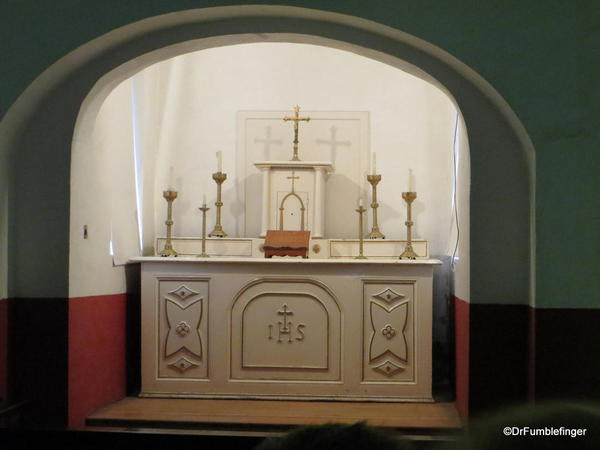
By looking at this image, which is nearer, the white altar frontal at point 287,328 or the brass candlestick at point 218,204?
the white altar frontal at point 287,328

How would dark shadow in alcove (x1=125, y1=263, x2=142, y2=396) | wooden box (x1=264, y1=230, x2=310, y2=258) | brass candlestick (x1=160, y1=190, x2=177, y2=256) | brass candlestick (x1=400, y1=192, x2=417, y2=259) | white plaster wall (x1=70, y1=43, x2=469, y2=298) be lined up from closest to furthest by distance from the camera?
dark shadow in alcove (x1=125, y1=263, x2=142, y2=396) → wooden box (x1=264, y1=230, x2=310, y2=258) → brass candlestick (x1=400, y1=192, x2=417, y2=259) → brass candlestick (x1=160, y1=190, x2=177, y2=256) → white plaster wall (x1=70, y1=43, x2=469, y2=298)

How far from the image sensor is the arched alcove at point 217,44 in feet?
13.7

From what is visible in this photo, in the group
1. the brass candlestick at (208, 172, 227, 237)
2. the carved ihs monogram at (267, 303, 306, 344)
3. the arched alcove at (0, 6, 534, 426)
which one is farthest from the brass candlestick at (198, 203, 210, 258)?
the arched alcove at (0, 6, 534, 426)

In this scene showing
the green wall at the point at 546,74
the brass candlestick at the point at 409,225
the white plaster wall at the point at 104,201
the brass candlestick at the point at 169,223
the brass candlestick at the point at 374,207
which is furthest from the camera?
Answer: the brass candlestick at the point at 374,207

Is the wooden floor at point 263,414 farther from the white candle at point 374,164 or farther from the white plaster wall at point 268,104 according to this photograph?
the white candle at point 374,164

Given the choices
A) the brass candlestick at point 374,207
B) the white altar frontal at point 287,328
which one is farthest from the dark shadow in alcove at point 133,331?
the brass candlestick at point 374,207

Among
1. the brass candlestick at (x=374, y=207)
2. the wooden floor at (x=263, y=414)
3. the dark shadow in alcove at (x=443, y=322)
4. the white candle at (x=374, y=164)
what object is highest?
the white candle at (x=374, y=164)

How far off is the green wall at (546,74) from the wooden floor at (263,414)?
1.34 metres

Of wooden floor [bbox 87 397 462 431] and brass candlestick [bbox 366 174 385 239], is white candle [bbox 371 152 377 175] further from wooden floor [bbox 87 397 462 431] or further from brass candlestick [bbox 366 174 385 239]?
wooden floor [bbox 87 397 462 431]

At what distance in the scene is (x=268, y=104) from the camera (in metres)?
6.83

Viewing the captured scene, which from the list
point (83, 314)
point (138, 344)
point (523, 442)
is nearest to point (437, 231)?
point (138, 344)

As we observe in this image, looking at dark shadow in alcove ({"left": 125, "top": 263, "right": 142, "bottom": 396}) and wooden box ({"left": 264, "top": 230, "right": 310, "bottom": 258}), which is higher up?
wooden box ({"left": 264, "top": 230, "right": 310, "bottom": 258})

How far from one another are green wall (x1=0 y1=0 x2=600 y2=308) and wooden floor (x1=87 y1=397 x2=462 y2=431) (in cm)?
134

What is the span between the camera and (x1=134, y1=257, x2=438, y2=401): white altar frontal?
5.53 m
